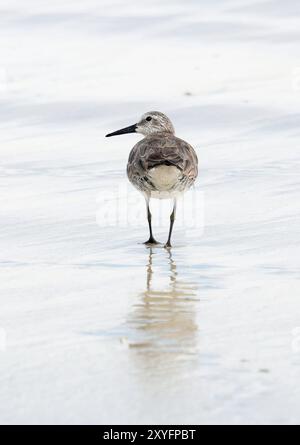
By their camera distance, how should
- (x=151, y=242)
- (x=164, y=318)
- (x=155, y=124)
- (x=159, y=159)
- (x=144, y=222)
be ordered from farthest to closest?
(x=155, y=124) → (x=144, y=222) → (x=159, y=159) → (x=151, y=242) → (x=164, y=318)

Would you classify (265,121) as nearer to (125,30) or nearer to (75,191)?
(75,191)

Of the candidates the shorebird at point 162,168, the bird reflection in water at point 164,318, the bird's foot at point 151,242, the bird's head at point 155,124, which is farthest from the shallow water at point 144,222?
the bird's head at point 155,124

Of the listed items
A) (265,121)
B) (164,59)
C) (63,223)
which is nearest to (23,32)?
(164,59)

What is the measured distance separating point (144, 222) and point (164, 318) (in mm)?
3133

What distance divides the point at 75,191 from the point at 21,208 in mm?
746

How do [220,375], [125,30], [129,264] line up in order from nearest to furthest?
[220,375], [129,264], [125,30]

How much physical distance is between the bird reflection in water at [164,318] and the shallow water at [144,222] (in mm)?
16

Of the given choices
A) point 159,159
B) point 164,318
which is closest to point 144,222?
point 159,159

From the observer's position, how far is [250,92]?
13.0 m

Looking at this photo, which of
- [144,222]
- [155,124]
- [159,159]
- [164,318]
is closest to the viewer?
[164,318]

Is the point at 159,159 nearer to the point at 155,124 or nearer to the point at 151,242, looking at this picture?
the point at 151,242

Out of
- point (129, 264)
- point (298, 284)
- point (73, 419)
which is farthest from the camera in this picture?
point (129, 264)

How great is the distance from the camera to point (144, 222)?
909 centimetres

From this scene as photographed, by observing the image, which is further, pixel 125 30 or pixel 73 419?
pixel 125 30
